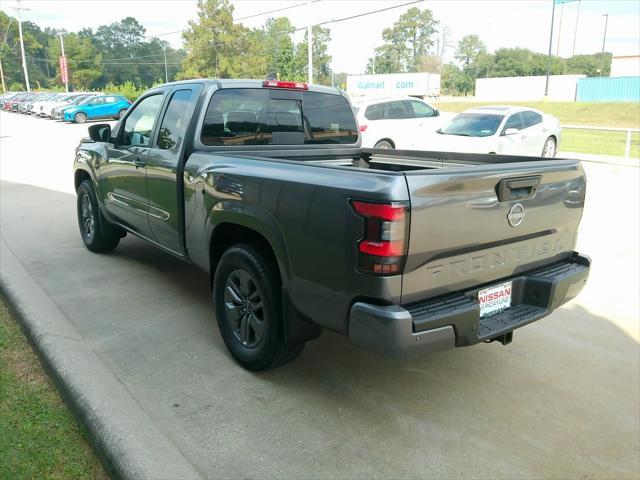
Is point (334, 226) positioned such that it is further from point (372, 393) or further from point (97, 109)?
point (97, 109)

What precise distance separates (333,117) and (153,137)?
5.22 ft

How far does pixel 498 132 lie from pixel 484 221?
1000 centimetres

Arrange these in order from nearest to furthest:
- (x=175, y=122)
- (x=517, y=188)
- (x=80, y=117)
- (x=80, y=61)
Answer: (x=517, y=188)
(x=175, y=122)
(x=80, y=117)
(x=80, y=61)

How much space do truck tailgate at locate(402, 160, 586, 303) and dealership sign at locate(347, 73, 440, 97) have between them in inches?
2122

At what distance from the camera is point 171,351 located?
4.06 metres

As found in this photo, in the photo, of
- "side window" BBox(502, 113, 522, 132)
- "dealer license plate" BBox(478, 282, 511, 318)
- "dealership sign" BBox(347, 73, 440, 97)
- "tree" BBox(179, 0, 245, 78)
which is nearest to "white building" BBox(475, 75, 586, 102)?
"dealership sign" BBox(347, 73, 440, 97)

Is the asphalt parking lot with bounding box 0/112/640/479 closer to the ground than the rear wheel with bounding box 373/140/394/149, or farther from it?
closer to the ground

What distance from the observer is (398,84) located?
57.5 m

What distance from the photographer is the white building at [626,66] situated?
64625 mm

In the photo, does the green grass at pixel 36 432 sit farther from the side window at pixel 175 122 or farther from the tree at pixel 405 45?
the tree at pixel 405 45

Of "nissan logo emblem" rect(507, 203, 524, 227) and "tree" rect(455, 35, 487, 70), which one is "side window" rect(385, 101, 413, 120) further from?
"tree" rect(455, 35, 487, 70)

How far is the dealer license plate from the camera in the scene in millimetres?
3090

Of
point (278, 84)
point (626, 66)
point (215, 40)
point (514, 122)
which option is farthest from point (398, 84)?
point (278, 84)

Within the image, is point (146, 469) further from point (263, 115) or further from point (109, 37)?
point (109, 37)
